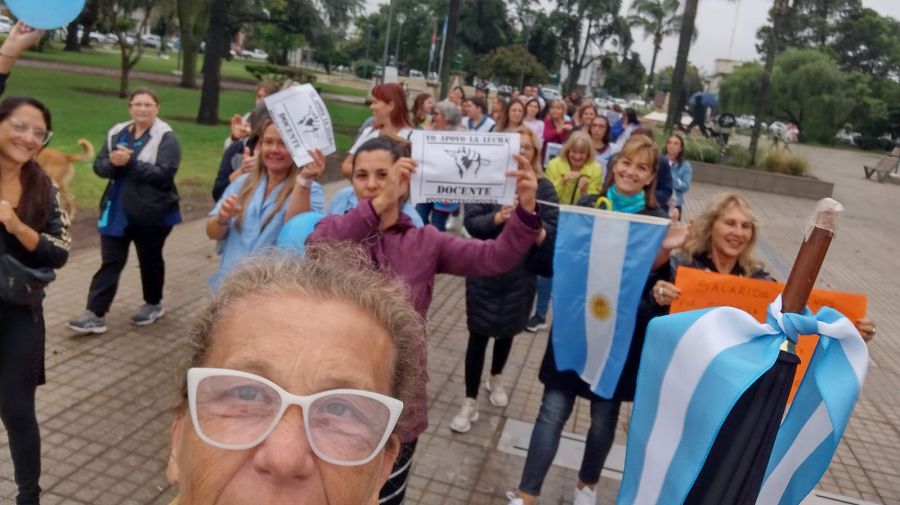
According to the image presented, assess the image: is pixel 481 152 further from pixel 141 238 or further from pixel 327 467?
pixel 141 238

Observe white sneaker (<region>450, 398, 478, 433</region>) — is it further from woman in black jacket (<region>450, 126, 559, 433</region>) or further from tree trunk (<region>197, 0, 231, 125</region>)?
tree trunk (<region>197, 0, 231, 125</region>)

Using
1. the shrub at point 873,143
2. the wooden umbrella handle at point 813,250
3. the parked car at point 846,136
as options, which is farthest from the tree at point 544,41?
the wooden umbrella handle at point 813,250

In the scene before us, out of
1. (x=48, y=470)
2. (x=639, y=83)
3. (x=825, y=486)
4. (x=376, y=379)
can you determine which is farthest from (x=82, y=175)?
(x=639, y=83)

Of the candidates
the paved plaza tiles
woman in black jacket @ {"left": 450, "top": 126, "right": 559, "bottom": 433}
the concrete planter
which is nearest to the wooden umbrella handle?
the paved plaza tiles

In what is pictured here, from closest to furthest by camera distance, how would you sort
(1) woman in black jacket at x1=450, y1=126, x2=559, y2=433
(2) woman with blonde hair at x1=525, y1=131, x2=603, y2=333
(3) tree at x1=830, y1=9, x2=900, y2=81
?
1. (1) woman in black jacket at x1=450, y1=126, x2=559, y2=433
2. (2) woman with blonde hair at x1=525, y1=131, x2=603, y2=333
3. (3) tree at x1=830, y1=9, x2=900, y2=81

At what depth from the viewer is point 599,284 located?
355 cm

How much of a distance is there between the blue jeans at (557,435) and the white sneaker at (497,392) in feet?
4.72

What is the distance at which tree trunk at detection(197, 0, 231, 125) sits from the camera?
63.0 feet

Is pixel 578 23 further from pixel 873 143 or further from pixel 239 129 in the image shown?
pixel 239 129

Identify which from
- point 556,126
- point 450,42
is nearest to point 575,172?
point 556,126

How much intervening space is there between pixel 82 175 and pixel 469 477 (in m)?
9.08

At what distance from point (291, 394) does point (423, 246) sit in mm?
1892

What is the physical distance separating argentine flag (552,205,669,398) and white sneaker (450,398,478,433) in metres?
1.33

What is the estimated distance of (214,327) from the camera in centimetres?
148
